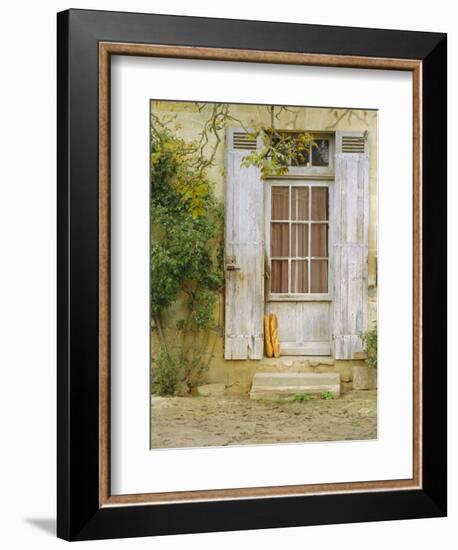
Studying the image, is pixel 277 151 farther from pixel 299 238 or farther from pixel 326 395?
pixel 326 395

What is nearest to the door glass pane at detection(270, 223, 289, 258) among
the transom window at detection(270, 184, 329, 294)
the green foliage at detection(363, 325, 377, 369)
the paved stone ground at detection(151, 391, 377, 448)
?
the transom window at detection(270, 184, 329, 294)

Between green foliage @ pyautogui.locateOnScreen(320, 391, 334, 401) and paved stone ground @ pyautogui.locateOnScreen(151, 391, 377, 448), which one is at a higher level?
green foliage @ pyautogui.locateOnScreen(320, 391, 334, 401)

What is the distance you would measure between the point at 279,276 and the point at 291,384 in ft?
1.14

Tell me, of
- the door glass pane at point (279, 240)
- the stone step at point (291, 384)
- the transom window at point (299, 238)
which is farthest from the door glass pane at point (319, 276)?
the stone step at point (291, 384)

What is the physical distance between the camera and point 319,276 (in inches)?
114

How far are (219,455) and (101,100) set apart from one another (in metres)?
1.11

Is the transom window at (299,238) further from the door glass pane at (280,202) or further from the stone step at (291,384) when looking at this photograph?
the stone step at (291,384)

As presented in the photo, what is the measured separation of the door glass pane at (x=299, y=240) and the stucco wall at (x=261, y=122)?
21 centimetres

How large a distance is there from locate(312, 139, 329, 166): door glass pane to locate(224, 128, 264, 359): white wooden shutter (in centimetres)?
19

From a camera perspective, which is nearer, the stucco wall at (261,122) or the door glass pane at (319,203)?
the stucco wall at (261,122)

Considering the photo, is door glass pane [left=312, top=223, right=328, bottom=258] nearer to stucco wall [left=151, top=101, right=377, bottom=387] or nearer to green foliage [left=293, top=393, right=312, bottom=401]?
stucco wall [left=151, top=101, right=377, bottom=387]

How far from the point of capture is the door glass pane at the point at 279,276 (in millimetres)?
2879

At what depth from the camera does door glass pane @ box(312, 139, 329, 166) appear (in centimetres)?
285

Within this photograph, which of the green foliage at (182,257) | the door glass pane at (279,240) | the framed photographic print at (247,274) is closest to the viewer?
the framed photographic print at (247,274)
